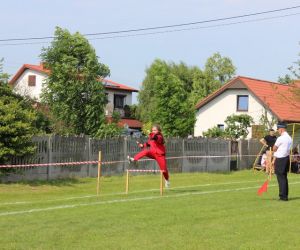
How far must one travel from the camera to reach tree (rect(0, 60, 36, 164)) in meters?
21.1

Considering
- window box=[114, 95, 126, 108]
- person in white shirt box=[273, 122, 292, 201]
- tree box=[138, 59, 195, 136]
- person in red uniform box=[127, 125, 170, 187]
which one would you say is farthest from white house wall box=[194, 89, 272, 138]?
person in white shirt box=[273, 122, 292, 201]

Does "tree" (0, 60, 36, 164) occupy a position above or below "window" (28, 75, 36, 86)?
below

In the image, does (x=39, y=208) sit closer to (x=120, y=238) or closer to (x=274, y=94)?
(x=120, y=238)

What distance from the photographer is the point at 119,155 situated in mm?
26734

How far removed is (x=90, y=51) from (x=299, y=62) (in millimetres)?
12003

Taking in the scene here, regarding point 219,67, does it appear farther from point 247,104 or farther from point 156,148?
point 156,148

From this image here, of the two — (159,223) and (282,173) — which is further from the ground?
(282,173)

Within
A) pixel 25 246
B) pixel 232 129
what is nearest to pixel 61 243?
pixel 25 246

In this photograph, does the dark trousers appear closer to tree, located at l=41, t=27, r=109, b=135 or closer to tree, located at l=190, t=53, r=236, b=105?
tree, located at l=41, t=27, r=109, b=135

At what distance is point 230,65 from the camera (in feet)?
242

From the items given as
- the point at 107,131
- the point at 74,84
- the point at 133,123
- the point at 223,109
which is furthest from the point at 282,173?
the point at 133,123

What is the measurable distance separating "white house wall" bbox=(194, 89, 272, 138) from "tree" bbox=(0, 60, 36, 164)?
27558 millimetres

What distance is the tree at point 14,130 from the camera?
69.2 feet

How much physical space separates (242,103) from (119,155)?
2454 cm
